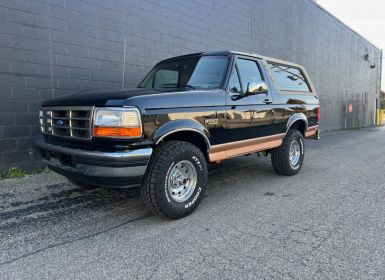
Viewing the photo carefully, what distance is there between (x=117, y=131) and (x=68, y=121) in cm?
81

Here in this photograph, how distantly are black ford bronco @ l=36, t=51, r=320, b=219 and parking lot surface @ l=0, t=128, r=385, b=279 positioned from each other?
44 centimetres

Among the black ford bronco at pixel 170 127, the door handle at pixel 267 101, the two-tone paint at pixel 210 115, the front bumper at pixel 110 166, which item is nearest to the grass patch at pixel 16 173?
the black ford bronco at pixel 170 127

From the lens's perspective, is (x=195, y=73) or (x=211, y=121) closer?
(x=211, y=121)

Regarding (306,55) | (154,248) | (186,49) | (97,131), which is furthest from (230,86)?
(306,55)

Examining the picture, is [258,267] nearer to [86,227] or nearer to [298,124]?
[86,227]

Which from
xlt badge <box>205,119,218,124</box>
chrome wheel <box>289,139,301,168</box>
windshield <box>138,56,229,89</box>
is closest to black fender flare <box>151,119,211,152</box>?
xlt badge <box>205,119,218,124</box>

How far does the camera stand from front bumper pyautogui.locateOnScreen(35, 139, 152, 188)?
316 cm

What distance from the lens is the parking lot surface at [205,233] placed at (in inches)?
106

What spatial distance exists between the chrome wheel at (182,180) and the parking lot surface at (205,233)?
284 millimetres

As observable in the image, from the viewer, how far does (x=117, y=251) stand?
3.00 meters

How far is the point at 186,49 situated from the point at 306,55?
30.8 feet

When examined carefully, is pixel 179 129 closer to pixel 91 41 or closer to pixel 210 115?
pixel 210 115

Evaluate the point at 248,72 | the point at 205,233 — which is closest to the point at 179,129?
the point at 205,233

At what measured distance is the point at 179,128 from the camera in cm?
362
